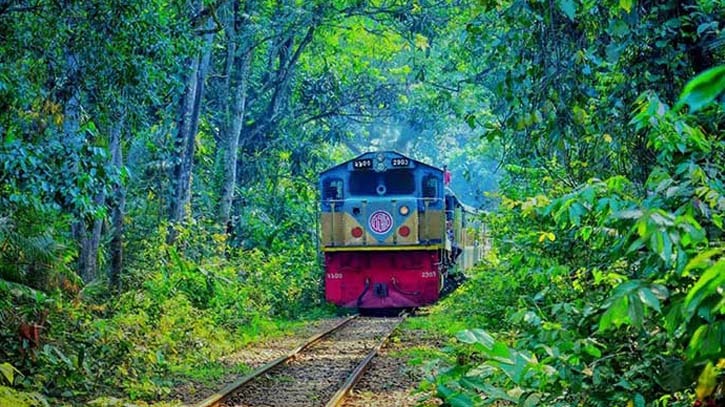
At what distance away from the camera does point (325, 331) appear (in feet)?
49.2

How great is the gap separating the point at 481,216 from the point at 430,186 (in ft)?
11.8

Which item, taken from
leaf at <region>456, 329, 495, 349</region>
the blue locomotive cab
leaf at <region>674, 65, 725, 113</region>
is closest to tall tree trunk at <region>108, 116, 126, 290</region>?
the blue locomotive cab

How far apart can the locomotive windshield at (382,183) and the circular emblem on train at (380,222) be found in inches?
34.7

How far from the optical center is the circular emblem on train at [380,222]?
19.0m

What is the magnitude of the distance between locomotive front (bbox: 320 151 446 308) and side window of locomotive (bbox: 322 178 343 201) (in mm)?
35

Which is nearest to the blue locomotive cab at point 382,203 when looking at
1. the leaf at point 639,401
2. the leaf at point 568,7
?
the leaf at point 568,7

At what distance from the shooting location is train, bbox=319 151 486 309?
1900 centimetres

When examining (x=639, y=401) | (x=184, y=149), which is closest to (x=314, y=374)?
(x=639, y=401)

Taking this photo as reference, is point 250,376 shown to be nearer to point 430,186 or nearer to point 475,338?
point 475,338

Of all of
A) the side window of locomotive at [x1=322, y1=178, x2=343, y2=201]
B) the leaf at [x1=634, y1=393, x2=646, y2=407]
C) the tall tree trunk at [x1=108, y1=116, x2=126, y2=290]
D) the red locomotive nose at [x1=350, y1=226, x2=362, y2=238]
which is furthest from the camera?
the side window of locomotive at [x1=322, y1=178, x2=343, y2=201]

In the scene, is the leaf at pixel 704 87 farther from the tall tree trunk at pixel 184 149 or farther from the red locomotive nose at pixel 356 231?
the red locomotive nose at pixel 356 231

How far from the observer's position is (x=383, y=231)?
1898 cm

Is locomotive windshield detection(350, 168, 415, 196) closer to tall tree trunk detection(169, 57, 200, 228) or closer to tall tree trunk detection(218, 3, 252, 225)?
tall tree trunk detection(218, 3, 252, 225)

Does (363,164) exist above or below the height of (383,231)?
above
